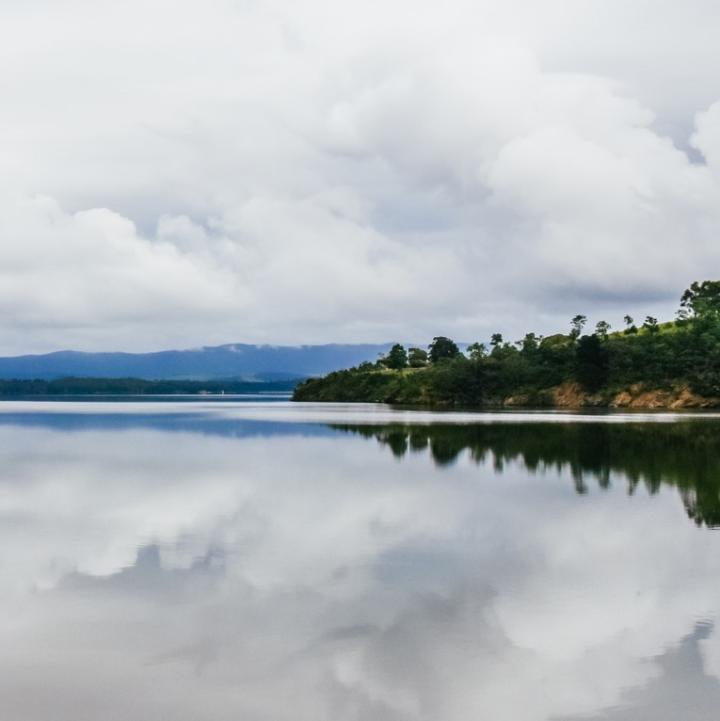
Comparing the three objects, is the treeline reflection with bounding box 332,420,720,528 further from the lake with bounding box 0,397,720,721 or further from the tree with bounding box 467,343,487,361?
the tree with bounding box 467,343,487,361

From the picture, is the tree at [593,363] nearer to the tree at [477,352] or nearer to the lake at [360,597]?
the tree at [477,352]

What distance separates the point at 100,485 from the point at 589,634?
84.8 feet

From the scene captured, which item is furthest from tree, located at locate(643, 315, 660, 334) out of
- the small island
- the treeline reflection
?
the treeline reflection

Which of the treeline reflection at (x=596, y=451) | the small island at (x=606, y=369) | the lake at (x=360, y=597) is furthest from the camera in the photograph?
the small island at (x=606, y=369)

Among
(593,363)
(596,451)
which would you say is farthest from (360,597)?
(593,363)

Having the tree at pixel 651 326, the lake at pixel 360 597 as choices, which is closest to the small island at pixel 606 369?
the tree at pixel 651 326

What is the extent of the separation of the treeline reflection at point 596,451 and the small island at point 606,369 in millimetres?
75512

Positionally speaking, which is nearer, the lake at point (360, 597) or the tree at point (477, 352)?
the lake at point (360, 597)

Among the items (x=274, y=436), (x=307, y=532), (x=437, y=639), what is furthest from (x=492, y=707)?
(x=274, y=436)

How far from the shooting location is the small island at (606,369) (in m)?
151

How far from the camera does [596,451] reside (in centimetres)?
5234

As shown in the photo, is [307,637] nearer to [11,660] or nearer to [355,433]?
[11,660]

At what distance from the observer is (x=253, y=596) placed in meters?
17.8

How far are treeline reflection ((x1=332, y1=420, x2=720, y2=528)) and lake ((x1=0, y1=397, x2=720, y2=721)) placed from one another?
436mm
